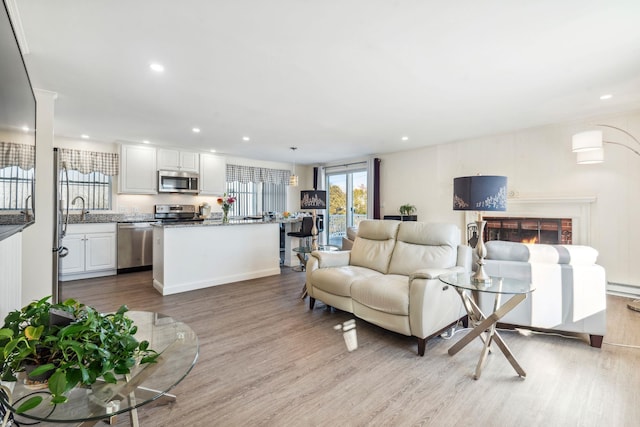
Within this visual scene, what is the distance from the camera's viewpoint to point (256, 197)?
7.84m

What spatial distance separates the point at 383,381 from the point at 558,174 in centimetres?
428

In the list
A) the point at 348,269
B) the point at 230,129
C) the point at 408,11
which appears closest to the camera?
the point at 408,11

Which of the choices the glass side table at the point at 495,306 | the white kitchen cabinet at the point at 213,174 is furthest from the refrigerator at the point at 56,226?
the glass side table at the point at 495,306

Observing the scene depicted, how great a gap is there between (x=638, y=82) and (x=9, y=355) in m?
4.91

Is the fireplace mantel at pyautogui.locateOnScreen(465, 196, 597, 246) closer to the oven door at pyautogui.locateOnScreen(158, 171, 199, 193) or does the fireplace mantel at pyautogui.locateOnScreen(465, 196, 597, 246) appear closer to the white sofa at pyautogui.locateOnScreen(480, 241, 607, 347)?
the white sofa at pyautogui.locateOnScreen(480, 241, 607, 347)

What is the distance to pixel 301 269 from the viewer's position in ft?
17.6

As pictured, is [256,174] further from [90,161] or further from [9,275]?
[9,275]

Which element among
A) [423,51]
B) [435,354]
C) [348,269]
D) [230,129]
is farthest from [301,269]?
[423,51]

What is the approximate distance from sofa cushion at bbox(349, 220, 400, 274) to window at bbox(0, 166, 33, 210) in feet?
9.31

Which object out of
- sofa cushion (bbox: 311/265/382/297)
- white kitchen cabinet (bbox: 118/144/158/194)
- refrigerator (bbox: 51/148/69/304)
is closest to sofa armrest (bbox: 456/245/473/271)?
sofa cushion (bbox: 311/265/382/297)

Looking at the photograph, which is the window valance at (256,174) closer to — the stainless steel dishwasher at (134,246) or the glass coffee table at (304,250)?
the stainless steel dishwasher at (134,246)

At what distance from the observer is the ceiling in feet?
6.28

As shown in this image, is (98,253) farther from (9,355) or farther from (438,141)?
(438,141)

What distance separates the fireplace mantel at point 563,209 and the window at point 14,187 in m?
5.21
